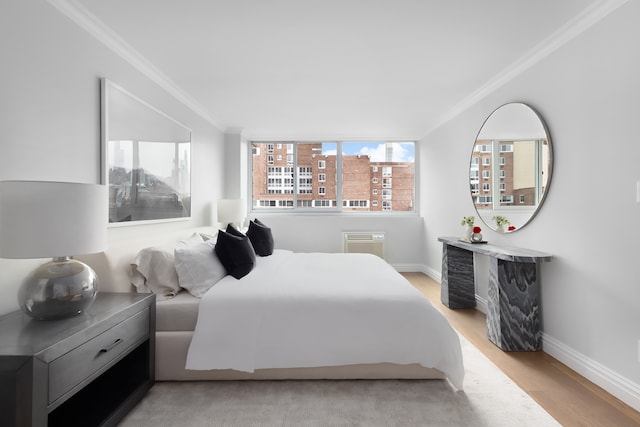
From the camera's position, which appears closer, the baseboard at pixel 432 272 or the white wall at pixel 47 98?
the white wall at pixel 47 98

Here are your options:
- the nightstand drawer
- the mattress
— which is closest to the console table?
the mattress

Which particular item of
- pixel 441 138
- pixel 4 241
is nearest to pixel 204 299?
pixel 4 241

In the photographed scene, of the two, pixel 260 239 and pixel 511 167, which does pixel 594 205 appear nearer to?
pixel 511 167

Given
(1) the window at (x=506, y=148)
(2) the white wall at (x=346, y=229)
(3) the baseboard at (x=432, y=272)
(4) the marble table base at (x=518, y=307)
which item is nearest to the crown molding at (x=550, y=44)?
(1) the window at (x=506, y=148)

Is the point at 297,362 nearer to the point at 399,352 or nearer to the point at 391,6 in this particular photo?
the point at 399,352

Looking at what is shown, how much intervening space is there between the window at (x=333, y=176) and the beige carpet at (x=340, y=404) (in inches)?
158

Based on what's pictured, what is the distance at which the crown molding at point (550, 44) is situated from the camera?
82.1 inches

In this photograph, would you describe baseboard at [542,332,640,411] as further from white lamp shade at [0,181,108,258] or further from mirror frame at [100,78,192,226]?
mirror frame at [100,78,192,226]

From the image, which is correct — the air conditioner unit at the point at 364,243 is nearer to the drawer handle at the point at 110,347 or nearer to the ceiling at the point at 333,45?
the ceiling at the point at 333,45

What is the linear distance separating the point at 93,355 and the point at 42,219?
690mm

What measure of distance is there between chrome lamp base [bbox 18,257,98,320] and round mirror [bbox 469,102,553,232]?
332 cm

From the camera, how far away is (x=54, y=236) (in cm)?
142

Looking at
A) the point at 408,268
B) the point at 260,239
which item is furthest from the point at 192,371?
the point at 408,268

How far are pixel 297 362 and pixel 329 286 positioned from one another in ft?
1.88
